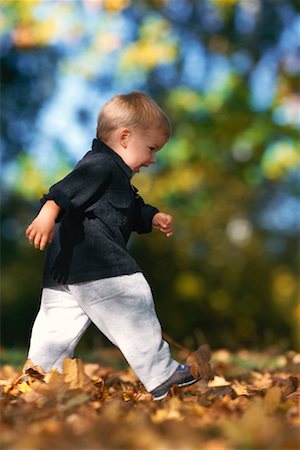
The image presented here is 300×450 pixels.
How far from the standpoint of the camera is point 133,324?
349 centimetres

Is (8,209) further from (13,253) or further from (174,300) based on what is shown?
(174,300)

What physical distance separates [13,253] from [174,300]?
318cm

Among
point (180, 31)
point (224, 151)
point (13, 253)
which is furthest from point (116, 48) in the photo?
point (13, 253)

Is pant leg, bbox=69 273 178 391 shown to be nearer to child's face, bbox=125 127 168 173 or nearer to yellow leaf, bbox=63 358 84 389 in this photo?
yellow leaf, bbox=63 358 84 389

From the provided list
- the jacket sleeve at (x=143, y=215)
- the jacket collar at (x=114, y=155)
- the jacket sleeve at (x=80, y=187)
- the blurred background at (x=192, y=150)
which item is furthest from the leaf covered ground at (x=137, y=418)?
the blurred background at (x=192, y=150)

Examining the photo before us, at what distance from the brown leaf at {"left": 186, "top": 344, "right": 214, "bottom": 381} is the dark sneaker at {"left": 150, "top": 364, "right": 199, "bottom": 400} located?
0.12 ft

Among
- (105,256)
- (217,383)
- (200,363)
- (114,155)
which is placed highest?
(114,155)

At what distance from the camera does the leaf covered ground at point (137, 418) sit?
6.81ft

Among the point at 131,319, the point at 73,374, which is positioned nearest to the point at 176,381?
the point at 131,319

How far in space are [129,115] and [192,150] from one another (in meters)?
10.3

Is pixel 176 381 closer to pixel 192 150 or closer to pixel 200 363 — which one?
pixel 200 363

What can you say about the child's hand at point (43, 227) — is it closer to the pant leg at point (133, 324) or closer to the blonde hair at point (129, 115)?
the pant leg at point (133, 324)

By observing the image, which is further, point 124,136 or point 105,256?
point 124,136

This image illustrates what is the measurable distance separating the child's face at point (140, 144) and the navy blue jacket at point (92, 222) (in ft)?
0.22
